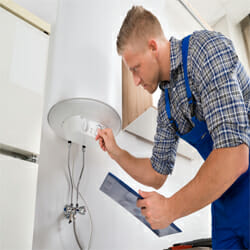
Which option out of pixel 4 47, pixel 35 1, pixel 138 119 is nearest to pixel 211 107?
pixel 4 47

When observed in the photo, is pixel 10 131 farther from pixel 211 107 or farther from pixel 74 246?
pixel 74 246

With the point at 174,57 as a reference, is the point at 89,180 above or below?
below

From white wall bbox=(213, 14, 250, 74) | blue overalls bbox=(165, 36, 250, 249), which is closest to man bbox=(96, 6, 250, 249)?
blue overalls bbox=(165, 36, 250, 249)

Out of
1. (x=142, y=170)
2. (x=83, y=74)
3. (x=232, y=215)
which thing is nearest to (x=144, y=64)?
(x=83, y=74)

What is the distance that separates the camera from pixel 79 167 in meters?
1.35

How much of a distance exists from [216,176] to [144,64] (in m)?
0.48

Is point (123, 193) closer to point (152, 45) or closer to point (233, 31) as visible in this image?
point (152, 45)

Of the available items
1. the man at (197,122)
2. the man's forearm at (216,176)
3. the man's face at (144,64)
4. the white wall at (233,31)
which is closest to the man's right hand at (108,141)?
the man at (197,122)

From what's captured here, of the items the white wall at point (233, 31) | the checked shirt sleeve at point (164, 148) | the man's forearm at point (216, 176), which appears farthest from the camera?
the white wall at point (233, 31)

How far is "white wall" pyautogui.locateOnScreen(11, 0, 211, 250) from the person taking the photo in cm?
114

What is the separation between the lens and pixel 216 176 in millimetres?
661

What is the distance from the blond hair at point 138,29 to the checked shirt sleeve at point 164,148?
0.26 meters

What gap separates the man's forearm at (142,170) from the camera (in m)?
1.07

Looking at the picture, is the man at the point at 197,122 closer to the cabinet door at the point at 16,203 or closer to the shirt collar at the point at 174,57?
the shirt collar at the point at 174,57
